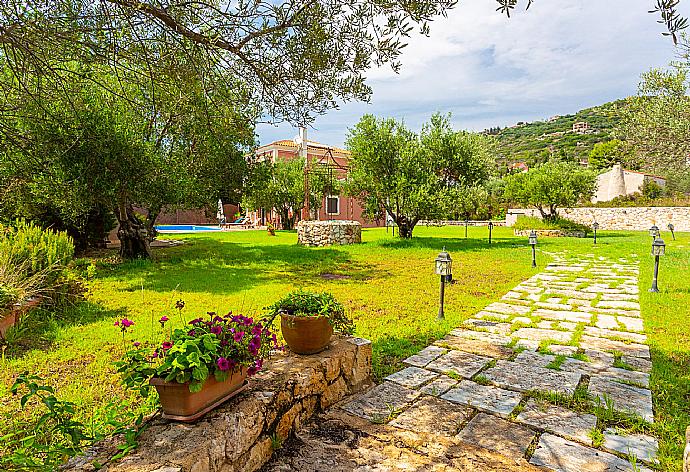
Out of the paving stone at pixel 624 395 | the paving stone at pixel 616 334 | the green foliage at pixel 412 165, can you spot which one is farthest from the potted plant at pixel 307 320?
the green foliage at pixel 412 165

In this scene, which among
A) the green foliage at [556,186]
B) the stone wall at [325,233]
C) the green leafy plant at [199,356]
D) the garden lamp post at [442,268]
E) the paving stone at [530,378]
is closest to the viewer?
the green leafy plant at [199,356]

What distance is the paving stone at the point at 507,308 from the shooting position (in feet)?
18.7

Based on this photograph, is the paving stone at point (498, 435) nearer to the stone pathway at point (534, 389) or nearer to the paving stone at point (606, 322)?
the stone pathway at point (534, 389)

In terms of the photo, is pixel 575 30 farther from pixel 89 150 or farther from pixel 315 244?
pixel 315 244

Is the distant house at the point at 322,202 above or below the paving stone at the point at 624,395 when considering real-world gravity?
above

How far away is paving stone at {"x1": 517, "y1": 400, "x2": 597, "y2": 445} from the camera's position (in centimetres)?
254

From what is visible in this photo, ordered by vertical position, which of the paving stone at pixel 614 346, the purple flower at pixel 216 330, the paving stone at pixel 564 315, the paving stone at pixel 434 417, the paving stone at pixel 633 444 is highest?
the purple flower at pixel 216 330

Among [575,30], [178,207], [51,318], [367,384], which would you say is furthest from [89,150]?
[575,30]

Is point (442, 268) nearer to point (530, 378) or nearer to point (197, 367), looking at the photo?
point (530, 378)

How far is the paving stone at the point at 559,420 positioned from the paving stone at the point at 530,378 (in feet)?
1.00

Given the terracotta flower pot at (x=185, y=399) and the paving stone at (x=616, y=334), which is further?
the paving stone at (x=616, y=334)

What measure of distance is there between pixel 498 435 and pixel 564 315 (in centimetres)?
367

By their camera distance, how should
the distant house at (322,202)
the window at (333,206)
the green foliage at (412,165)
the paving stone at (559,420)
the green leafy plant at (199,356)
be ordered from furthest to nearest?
the window at (333,206) < the distant house at (322,202) < the green foliage at (412,165) < the paving stone at (559,420) < the green leafy plant at (199,356)

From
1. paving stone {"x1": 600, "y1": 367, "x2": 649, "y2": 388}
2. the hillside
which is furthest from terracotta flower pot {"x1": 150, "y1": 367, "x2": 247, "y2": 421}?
the hillside
